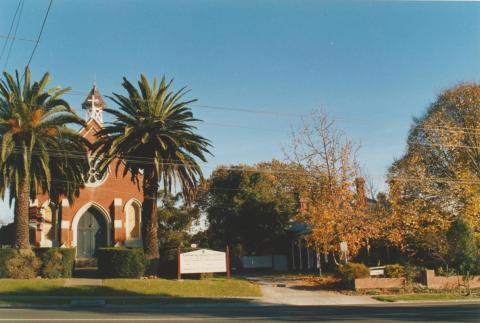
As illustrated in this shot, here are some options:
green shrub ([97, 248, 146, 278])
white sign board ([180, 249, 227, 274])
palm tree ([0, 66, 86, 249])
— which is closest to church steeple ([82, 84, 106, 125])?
A: palm tree ([0, 66, 86, 249])

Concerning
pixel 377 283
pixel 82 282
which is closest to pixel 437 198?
pixel 377 283

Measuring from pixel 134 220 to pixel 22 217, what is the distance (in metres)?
14.0

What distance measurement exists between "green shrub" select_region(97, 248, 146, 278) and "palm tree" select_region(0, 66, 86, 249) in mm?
4584

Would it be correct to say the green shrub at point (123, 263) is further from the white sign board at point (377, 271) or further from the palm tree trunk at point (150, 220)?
the white sign board at point (377, 271)

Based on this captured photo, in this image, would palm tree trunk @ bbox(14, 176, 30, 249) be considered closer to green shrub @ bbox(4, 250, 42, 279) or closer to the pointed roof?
green shrub @ bbox(4, 250, 42, 279)

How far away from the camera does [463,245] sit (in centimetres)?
2930

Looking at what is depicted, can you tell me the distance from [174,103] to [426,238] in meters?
17.0

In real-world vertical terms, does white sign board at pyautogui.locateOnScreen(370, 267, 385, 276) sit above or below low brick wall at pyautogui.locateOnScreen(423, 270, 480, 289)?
above

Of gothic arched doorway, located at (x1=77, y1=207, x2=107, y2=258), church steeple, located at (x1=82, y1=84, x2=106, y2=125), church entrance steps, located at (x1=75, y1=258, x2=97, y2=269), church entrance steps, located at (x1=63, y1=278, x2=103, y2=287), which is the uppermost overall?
church steeple, located at (x1=82, y1=84, x2=106, y2=125)

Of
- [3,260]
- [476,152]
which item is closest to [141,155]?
[3,260]

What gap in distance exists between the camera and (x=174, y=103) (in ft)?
112

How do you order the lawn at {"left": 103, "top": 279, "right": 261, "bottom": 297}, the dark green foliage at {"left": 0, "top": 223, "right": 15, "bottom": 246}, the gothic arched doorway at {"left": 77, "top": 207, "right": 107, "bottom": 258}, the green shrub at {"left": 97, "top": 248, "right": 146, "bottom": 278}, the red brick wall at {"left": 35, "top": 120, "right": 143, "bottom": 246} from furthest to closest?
the dark green foliage at {"left": 0, "top": 223, "right": 15, "bottom": 246} < the gothic arched doorway at {"left": 77, "top": 207, "right": 107, "bottom": 258} < the red brick wall at {"left": 35, "top": 120, "right": 143, "bottom": 246} < the green shrub at {"left": 97, "top": 248, "right": 146, "bottom": 278} < the lawn at {"left": 103, "top": 279, "right": 261, "bottom": 297}

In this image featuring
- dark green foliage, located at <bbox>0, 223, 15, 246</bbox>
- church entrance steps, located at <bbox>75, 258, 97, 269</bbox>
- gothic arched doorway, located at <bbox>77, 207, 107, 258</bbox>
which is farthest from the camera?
dark green foliage, located at <bbox>0, 223, 15, 246</bbox>

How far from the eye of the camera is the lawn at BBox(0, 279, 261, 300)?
2611 cm
